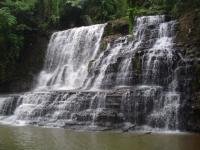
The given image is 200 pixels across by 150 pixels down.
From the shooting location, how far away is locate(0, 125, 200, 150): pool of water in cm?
1349

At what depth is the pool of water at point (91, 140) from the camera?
1349cm

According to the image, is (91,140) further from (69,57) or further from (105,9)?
(105,9)

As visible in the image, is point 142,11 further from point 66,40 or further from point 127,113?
point 127,113

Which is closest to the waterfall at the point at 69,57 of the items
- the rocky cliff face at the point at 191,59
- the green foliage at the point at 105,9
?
the green foliage at the point at 105,9

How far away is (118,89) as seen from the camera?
2025 cm

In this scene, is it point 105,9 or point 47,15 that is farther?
point 47,15

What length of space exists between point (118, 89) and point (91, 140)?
5565 millimetres

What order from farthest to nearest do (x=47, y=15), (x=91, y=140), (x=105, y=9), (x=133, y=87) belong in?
1. (x=47, y=15)
2. (x=105, y=9)
3. (x=133, y=87)
4. (x=91, y=140)

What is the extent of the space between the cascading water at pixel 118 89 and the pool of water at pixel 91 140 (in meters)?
1.79

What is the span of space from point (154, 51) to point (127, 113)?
13.0 ft

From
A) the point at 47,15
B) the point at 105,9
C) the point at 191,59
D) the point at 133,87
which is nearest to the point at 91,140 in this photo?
the point at 133,87

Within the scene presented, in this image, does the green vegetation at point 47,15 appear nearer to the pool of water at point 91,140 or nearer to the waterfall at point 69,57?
the waterfall at point 69,57

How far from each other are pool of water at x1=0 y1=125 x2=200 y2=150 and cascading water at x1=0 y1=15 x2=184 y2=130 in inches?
70.5

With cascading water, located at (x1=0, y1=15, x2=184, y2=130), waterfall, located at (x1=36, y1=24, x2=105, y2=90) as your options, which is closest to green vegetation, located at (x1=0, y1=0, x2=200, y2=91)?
waterfall, located at (x1=36, y1=24, x2=105, y2=90)
